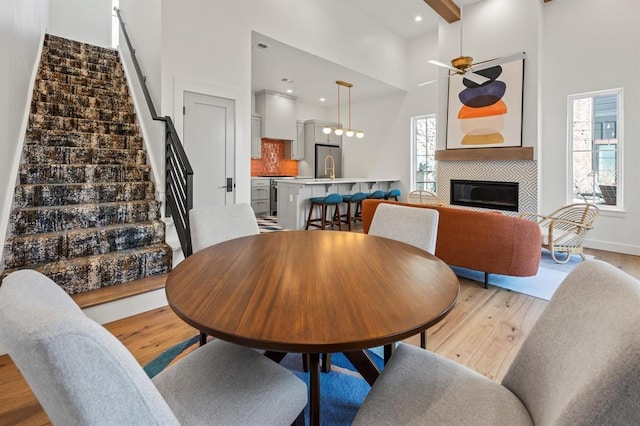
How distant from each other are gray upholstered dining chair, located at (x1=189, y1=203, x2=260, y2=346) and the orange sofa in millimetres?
1640

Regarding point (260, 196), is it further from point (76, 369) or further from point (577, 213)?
point (76, 369)

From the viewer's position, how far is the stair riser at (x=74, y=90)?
373 centimetres

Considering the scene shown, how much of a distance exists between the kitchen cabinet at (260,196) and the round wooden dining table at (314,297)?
591cm

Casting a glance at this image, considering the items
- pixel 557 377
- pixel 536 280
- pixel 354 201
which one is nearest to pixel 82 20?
pixel 354 201

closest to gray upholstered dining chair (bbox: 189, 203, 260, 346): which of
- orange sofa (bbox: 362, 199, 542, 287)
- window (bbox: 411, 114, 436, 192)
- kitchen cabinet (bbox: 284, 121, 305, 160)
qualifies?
orange sofa (bbox: 362, 199, 542, 287)

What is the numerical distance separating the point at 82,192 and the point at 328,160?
6.46 meters

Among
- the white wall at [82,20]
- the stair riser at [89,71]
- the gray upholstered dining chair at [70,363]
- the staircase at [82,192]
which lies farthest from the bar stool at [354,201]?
the white wall at [82,20]

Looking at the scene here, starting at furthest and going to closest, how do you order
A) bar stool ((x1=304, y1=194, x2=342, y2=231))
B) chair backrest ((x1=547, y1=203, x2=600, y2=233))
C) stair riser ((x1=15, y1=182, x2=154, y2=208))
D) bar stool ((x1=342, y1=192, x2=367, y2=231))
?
bar stool ((x1=342, y1=192, x2=367, y2=231)) → bar stool ((x1=304, y1=194, x2=342, y2=231)) → chair backrest ((x1=547, y1=203, x2=600, y2=233)) → stair riser ((x1=15, y1=182, x2=154, y2=208))

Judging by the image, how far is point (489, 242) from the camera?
3.09 meters

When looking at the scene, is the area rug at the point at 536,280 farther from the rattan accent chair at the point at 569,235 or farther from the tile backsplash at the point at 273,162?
the tile backsplash at the point at 273,162

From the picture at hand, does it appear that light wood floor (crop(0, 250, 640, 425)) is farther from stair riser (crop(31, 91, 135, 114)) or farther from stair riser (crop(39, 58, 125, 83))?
stair riser (crop(39, 58, 125, 83))

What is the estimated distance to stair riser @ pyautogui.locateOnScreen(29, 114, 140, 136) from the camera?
10.9ft

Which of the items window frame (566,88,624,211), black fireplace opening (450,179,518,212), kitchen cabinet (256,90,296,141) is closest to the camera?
window frame (566,88,624,211)

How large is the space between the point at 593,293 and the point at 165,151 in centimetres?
354
